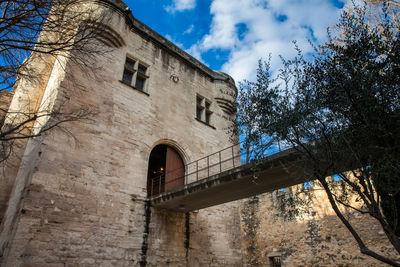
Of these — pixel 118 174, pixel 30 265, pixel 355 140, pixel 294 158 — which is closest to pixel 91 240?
pixel 30 265

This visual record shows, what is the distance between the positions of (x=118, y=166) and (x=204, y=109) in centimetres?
544

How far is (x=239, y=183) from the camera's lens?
22.2ft

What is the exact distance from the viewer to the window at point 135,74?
1002 centimetres

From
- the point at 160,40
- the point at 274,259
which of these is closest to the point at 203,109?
the point at 160,40

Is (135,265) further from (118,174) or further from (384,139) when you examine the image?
(384,139)

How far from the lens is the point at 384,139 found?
4.35 metres

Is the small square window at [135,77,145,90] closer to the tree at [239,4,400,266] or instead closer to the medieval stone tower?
the medieval stone tower

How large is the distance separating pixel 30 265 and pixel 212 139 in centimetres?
782

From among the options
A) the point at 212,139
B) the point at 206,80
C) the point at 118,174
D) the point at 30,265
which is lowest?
the point at 30,265

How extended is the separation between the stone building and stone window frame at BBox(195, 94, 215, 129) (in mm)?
49

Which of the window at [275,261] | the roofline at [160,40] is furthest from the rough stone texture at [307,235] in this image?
the roofline at [160,40]

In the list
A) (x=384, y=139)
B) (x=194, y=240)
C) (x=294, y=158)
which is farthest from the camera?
(x=194, y=240)

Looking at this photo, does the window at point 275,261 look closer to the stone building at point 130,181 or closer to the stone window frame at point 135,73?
the stone building at point 130,181

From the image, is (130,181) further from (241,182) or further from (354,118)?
(354,118)
